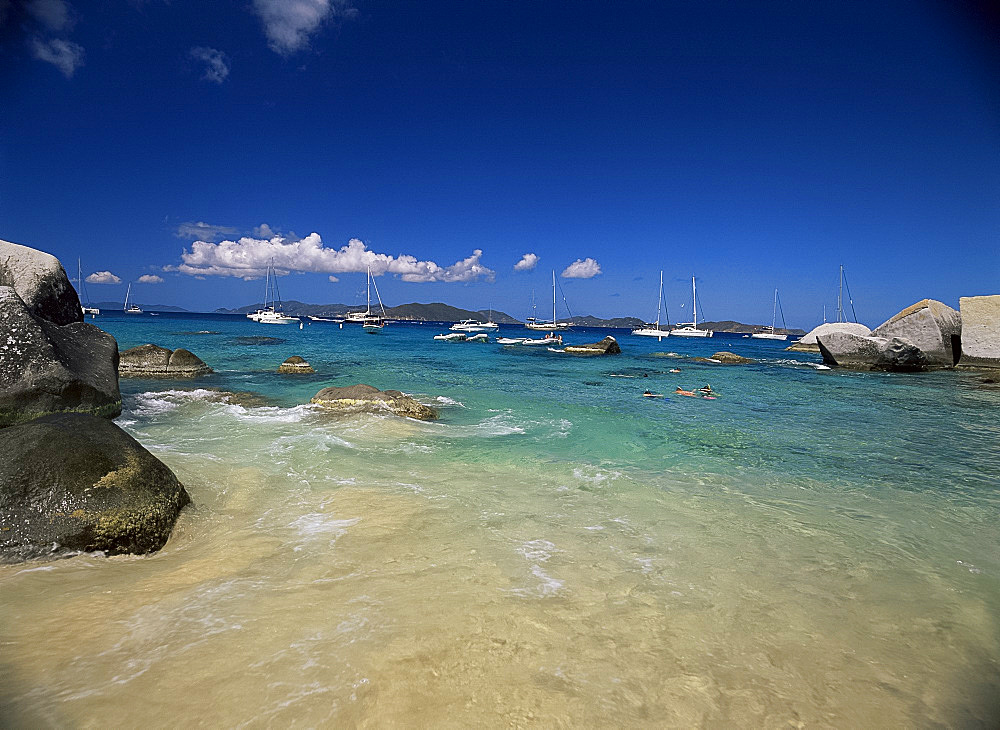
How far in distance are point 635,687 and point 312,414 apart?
11578 millimetres

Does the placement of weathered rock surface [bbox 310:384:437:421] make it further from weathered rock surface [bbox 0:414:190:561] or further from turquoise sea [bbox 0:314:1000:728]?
weathered rock surface [bbox 0:414:190:561]

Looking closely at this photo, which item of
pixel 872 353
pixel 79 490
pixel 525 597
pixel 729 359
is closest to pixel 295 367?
pixel 79 490

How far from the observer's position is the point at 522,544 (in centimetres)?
562

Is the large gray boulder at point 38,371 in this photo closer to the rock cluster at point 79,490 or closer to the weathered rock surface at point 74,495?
the rock cluster at point 79,490

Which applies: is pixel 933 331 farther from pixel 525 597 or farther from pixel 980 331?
pixel 525 597

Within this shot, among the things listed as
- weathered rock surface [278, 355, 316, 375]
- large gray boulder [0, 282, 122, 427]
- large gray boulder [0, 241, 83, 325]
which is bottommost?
weathered rock surface [278, 355, 316, 375]

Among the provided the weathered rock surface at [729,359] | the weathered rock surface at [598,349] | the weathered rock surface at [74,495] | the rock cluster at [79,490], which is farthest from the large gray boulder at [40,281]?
the weathered rock surface at [729,359]

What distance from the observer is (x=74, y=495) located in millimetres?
4742

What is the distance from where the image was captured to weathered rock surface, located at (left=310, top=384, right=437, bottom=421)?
13.3 meters

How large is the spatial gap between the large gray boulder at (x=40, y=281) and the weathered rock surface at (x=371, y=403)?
20.1 feet

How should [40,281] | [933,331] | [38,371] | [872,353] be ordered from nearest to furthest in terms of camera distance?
[38,371] → [40,281] → [933,331] → [872,353]

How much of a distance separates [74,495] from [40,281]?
Answer: 9.04 metres

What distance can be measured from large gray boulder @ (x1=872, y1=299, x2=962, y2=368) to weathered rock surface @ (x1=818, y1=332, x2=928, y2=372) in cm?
57

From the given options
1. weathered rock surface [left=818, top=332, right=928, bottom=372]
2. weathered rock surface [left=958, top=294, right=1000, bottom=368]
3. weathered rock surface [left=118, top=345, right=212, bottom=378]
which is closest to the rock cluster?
weathered rock surface [left=118, top=345, right=212, bottom=378]
